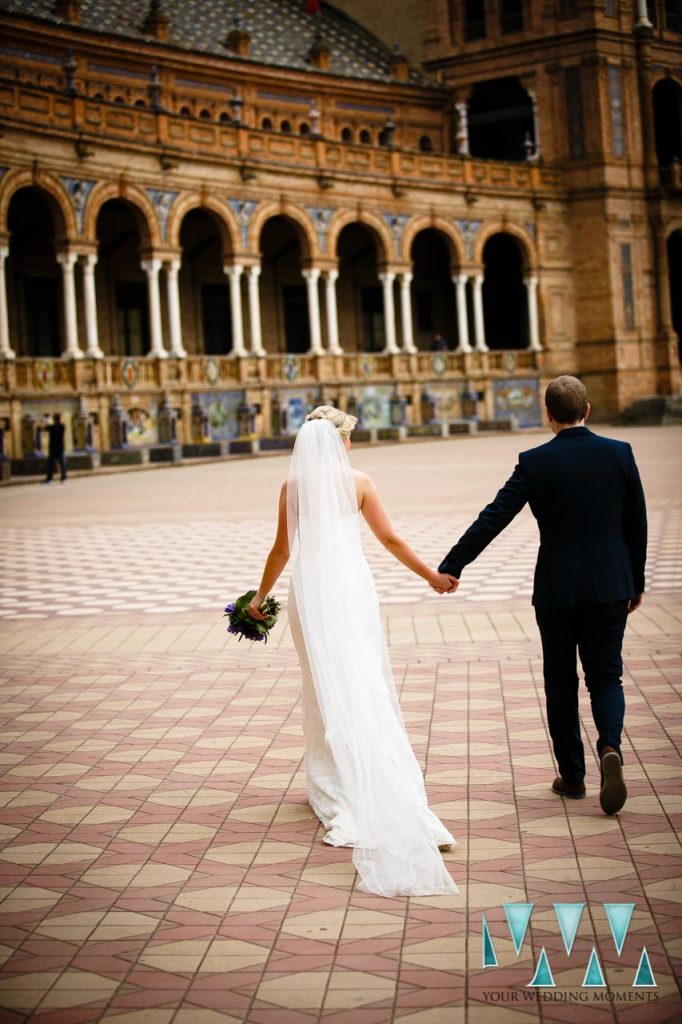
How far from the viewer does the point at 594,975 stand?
4145mm

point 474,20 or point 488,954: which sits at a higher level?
point 474,20

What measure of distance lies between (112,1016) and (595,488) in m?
3.04

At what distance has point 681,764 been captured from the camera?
21.8 feet

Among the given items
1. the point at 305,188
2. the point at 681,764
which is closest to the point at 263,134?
the point at 305,188

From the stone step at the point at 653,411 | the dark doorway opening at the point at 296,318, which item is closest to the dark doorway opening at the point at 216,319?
the dark doorway opening at the point at 296,318

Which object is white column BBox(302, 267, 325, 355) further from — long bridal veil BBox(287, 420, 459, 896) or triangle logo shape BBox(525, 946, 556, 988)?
triangle logo shape BBox(525, 946, 556, 988)

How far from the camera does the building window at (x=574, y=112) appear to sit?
4928 centimetres

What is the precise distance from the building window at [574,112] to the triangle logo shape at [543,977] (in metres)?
48.3

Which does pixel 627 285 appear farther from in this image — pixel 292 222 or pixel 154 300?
pixel 154 300

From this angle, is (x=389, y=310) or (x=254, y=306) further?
(x=389, y=310)

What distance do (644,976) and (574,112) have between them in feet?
159

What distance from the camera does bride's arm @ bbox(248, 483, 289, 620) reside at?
6.18 m

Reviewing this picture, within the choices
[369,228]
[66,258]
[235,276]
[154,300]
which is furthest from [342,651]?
[369,228]

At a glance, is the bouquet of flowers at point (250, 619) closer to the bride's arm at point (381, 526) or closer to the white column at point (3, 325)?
the bride's arm at point (381, 526)
